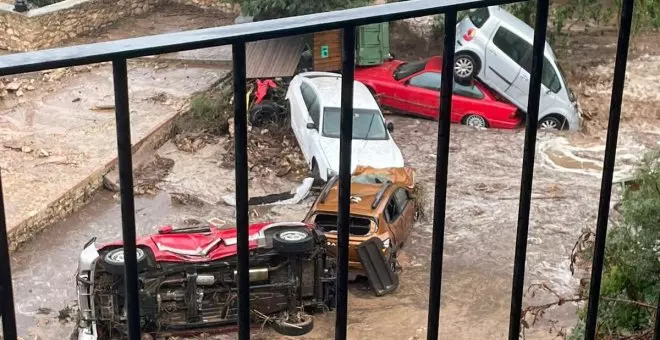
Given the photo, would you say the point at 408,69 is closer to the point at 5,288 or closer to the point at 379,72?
the point at 379,72

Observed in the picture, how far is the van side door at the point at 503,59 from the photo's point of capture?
1443cm

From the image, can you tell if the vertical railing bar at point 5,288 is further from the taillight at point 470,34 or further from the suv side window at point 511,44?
the taillight at point 470,34

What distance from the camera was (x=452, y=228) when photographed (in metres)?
11.7

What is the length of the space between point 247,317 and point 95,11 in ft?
51.8

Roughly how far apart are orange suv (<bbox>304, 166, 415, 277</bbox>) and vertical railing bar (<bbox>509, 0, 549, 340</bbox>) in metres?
7.73

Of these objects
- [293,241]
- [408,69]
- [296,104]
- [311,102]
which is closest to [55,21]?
[296,104]

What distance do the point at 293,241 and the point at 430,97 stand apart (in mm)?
6565

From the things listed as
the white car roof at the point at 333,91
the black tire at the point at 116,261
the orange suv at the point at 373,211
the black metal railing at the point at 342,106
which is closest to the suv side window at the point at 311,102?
the white car roof at the point at 333,91

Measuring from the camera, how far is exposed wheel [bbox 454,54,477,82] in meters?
14.6

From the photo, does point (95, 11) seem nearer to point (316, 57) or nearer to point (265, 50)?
point (265, 50)

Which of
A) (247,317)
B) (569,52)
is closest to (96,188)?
(569,52)

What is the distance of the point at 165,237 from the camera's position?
921 cm

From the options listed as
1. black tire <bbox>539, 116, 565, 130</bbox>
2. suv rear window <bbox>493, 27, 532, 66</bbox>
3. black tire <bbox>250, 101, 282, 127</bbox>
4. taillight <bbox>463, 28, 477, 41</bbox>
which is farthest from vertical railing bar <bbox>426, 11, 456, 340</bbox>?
taillight <bbox>463, 28, 477, 41</bbox>

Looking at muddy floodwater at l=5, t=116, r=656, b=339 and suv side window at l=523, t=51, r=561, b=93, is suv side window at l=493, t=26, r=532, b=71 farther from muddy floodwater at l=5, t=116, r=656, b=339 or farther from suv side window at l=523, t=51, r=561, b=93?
muddy floodwater at l=5, t=116, r=656, b=339
